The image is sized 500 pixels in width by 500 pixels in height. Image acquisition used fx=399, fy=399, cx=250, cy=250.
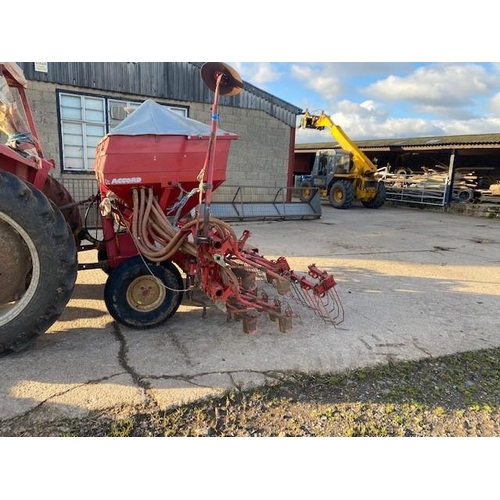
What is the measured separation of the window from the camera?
889 cm

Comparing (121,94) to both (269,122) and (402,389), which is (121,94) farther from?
(402,389)

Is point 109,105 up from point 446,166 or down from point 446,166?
up

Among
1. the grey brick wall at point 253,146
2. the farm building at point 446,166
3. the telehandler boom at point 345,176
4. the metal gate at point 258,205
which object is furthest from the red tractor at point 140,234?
the farm building at point 446,166

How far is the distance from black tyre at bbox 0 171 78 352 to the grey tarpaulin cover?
36.1 inches

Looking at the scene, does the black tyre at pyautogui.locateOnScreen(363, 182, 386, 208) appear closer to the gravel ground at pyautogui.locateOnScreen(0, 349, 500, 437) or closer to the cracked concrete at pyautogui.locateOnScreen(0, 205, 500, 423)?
the cracked concrete at pyautogui.locateOnScreen(0, 205, 500, 423)

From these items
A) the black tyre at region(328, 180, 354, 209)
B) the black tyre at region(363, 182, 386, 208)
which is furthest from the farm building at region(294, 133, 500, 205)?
the black tyre at region(328, 180, 354, 209)

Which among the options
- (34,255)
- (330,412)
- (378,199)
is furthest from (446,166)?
(34,255)

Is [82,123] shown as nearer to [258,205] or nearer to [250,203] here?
[250,203]

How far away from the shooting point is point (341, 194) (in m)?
15.3

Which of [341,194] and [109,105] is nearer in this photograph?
[109,105]

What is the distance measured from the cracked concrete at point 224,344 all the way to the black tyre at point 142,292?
126 millimetres

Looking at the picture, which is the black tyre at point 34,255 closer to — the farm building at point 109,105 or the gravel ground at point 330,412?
the gravel ground at point 330,412

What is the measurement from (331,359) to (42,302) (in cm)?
204

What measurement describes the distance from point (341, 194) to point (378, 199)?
166cm
